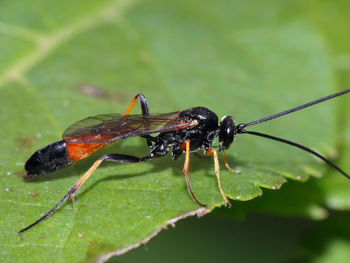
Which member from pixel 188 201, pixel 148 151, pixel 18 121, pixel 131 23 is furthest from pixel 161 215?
pixel 131 23

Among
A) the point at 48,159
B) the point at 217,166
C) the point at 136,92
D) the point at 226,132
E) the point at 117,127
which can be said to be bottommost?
the point at 217,166

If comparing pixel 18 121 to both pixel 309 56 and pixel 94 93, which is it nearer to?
pixel 94 93

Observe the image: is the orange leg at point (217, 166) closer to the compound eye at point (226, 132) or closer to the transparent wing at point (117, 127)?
the compound eye at point (226, 132)

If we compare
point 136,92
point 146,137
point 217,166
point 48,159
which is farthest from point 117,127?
point 136,92

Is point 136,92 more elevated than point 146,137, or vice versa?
point 136,92

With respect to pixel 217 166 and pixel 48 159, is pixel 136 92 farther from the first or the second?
pixel 48 159
